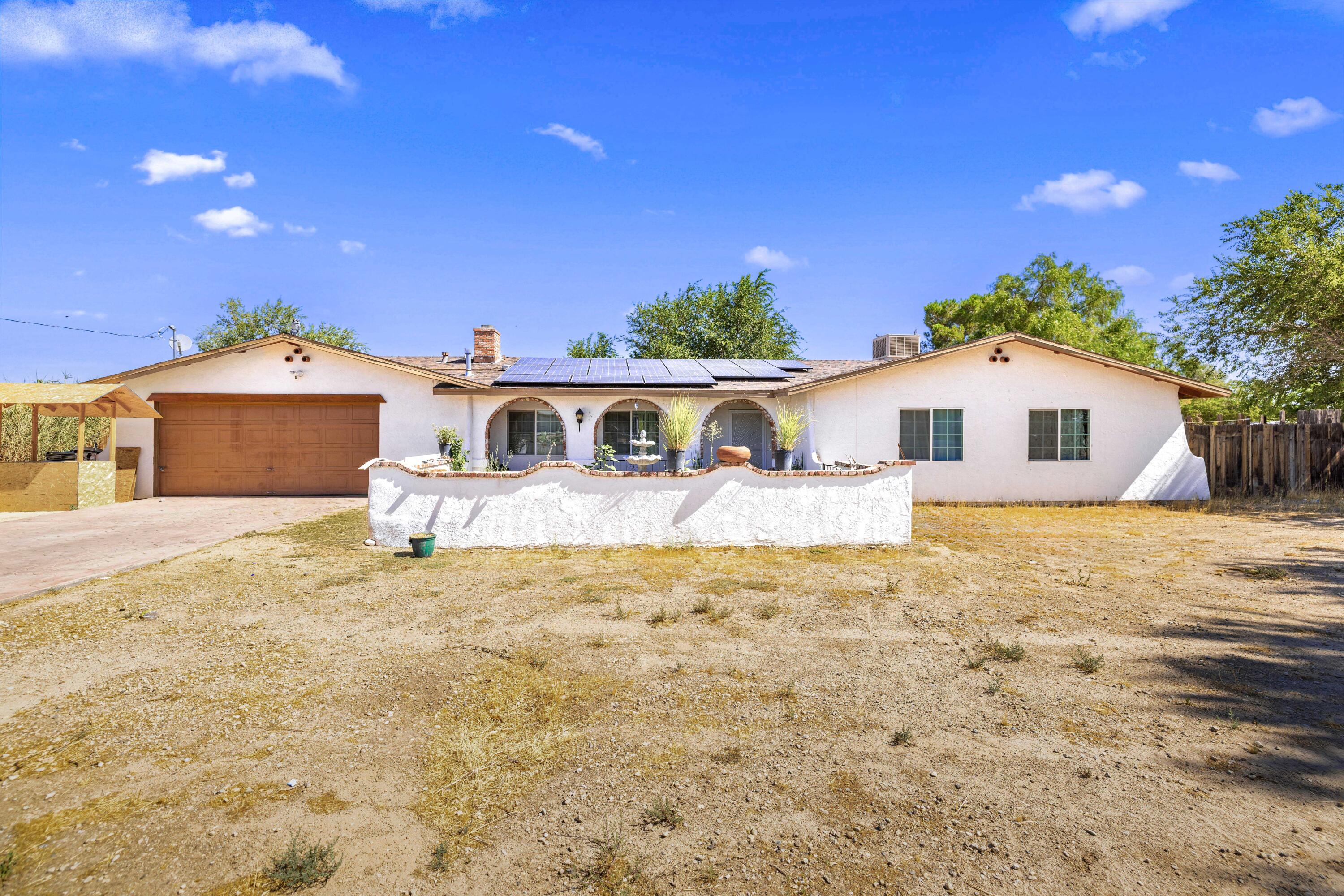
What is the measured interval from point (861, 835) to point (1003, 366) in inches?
570

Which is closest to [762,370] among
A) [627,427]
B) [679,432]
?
[627,427]

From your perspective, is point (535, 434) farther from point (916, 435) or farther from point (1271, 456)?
point (1271, 456)

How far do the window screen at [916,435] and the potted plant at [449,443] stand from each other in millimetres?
10795

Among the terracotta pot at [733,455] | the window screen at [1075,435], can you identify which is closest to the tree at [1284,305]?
the window screen at [1075,435]

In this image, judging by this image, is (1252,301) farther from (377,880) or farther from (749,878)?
(377,880)

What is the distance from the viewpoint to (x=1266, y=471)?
15.8 meters

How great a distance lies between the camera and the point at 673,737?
12.2 ft

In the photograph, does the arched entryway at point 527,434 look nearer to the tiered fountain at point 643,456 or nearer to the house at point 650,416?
the house at point 650,416

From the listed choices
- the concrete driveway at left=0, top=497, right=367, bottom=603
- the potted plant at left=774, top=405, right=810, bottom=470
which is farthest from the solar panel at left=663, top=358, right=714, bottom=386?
the concrete driveway at left=0, top=497, right=367, bottom=603

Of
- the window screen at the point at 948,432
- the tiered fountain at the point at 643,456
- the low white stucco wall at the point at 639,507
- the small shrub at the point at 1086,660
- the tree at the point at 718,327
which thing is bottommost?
the small shrub at the point at 1086,660

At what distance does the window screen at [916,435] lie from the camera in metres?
14.8

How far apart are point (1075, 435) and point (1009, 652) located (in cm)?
1234

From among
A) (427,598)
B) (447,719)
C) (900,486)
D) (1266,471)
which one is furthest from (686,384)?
(1266,471)

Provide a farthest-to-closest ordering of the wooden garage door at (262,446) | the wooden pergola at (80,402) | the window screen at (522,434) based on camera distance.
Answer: the window screen at (522,434) < the wooden garage door at (262,446) < the wooden pergola at (80,402)
